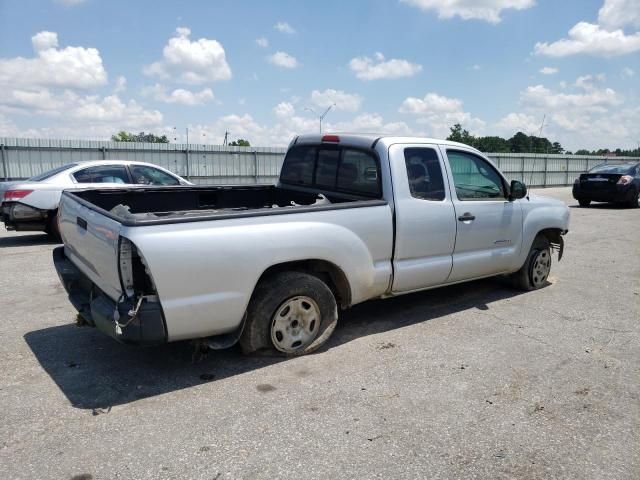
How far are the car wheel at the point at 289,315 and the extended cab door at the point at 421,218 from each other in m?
0.85

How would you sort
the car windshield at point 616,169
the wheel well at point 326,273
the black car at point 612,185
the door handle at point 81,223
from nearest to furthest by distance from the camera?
the door handle at point 81,223 → the wheel well at point 326,273 → the black car at point 612,185 → the car windshield at point 616,169

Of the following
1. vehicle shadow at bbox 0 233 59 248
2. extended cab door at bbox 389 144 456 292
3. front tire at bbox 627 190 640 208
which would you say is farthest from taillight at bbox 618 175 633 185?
vehicle shadow at bbox 0 233 59 248

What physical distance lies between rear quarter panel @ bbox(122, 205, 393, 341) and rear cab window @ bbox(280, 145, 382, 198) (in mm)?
550

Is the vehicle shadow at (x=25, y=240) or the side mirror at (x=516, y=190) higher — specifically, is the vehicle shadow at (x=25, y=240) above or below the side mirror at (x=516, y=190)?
below

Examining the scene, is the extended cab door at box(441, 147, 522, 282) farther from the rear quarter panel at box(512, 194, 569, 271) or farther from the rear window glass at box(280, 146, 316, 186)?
the rear window glass at box(280, 146, 316, 186)

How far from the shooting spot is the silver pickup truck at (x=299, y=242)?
3.51 m

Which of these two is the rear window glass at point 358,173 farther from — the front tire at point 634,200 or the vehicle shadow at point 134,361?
the front tire at point 634,200

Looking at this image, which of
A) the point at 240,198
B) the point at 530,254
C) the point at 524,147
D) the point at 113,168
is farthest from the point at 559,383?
the point at 524,147

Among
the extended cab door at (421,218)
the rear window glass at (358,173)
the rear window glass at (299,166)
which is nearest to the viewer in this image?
the extended cab door at (421,218)

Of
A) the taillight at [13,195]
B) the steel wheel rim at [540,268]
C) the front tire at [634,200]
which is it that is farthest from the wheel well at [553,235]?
the front tire at [634,200]

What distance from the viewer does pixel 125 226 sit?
3379 millimetres

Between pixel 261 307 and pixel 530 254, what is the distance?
153 inches

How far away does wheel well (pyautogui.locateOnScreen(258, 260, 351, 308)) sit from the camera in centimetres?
419

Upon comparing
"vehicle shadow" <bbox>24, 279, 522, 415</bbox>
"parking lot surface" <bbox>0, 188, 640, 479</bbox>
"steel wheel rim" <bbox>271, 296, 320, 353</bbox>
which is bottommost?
"parking lot surface" <bbox>0, 188, 640, 479</bbox>
